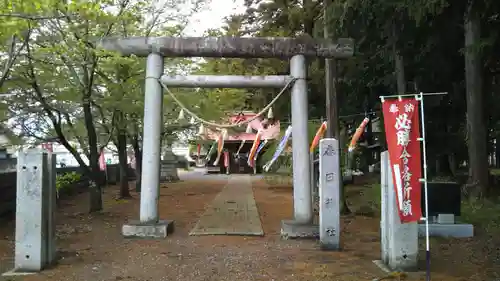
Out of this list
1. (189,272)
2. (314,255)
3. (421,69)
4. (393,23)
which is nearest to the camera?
(189,272)

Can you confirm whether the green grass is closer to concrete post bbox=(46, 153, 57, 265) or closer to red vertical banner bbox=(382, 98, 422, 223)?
red vertical banner bbox=(382, 98, 422, 223)

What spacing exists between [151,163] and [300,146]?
319cm

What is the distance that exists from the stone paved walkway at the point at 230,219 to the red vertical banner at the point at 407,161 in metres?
4.59

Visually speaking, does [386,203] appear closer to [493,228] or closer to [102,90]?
[493,228]

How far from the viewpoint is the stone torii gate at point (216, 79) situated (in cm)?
1080

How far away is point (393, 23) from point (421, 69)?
6342mm

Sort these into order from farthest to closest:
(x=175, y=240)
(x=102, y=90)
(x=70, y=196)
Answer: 1. (x=70, y=196)
2. (x=102, y=90)
3. (x=175, y=240)

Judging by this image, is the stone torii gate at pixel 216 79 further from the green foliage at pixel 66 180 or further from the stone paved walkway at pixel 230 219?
the green foliage at pixel 66 180

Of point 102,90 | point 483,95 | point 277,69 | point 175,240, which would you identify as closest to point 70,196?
point 102,90

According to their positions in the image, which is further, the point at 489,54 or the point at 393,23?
the point at 489,54

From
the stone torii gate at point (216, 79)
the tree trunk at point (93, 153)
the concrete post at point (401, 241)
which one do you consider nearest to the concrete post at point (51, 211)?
the stone torii gate at point (216, 79)

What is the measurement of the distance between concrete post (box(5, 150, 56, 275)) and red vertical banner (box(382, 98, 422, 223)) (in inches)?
203

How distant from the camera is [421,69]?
1781 centimetres

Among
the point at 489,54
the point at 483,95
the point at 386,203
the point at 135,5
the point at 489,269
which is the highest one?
the point at 135,5
